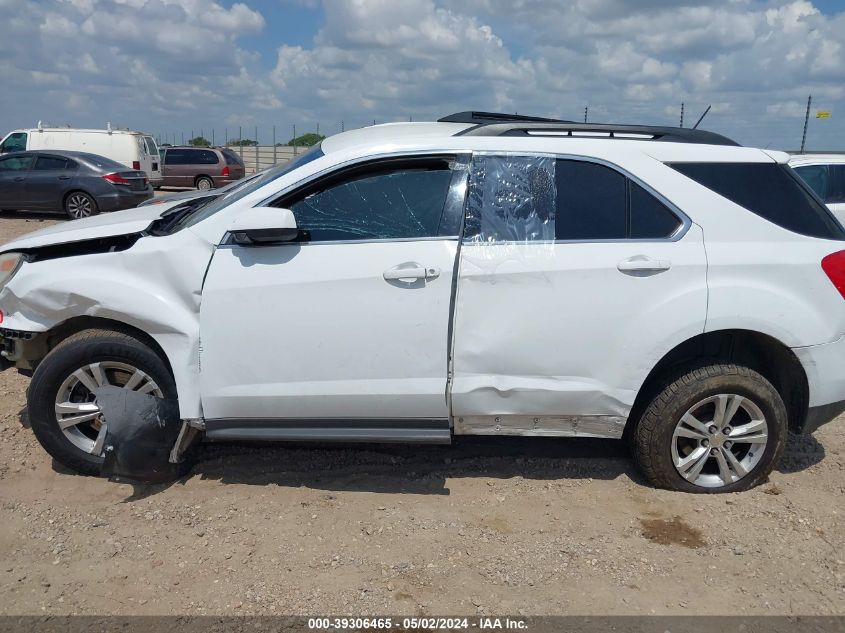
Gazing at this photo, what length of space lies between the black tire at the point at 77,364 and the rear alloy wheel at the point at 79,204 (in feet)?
39.5

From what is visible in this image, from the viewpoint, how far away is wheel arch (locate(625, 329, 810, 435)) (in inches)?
143

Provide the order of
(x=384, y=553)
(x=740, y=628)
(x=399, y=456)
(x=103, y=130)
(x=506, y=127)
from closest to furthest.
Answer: (x=740, y=628)
(x=384, y=553)
(x=506, y=127)
(x=399, y=456)
(x=103, y=130)

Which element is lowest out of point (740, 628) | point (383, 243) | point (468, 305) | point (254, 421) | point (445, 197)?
point (740, 628)

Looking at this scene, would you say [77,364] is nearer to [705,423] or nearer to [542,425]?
[542,425]

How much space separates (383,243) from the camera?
342cm

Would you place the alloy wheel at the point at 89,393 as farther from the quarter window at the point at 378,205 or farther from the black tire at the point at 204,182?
the black tire at the point at 204,182

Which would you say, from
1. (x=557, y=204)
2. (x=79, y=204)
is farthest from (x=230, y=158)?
(x=557, y=204)

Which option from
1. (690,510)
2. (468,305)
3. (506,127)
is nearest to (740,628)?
(690,510)

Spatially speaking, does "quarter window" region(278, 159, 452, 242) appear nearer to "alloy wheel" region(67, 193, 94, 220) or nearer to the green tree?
"alloy wheel" region(67, 193, 94, 220)

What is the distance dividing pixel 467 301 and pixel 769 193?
1694 mm

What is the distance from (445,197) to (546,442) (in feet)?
5.92

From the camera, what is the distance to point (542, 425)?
3598 mm

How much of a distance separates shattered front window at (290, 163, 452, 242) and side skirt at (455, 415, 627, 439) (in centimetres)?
99

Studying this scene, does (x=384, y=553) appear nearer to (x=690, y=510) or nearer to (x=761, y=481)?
(x=690, y=510)
